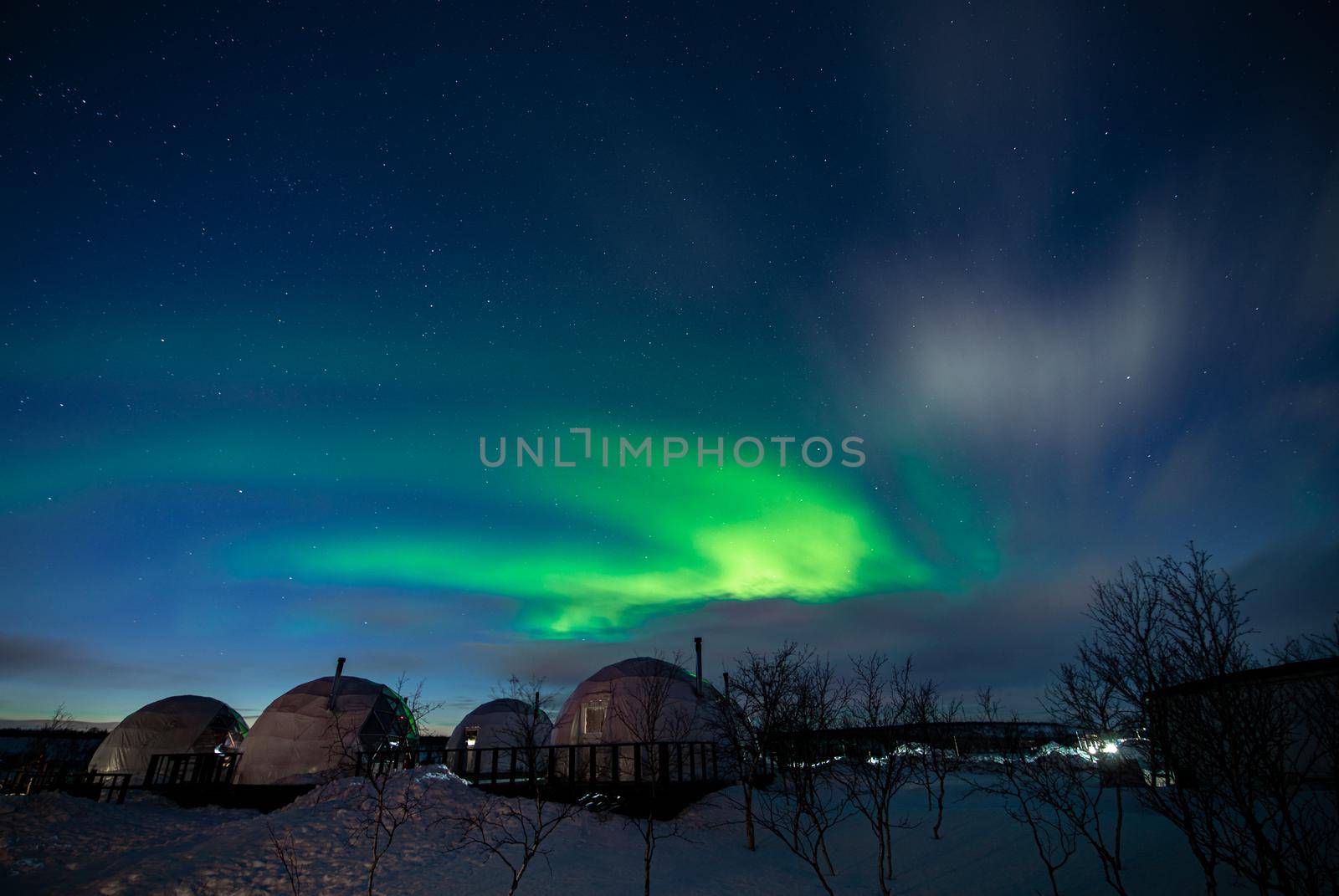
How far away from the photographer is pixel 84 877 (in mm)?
14234

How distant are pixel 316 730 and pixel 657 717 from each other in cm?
1893

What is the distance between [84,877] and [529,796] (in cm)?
1080

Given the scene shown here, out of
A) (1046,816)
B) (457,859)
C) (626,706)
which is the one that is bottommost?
(1046,816)

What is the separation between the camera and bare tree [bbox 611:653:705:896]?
21.0 m

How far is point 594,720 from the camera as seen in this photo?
91.4 feet

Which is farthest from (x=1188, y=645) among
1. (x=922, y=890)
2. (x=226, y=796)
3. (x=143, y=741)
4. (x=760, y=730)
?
(x=143, y=741)

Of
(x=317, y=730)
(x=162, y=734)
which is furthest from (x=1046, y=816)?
(x=162, y=734)

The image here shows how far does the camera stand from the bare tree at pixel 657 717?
2098cm

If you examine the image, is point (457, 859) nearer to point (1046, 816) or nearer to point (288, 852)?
point (288, 852)

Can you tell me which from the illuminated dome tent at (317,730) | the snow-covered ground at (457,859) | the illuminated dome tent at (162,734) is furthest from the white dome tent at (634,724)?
the illuminated dome tent at (162,734)

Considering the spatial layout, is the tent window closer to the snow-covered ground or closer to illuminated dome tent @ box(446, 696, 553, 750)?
the snow-covered ground

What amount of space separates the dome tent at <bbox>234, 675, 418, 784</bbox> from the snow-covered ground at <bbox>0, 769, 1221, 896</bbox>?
23.0 ft

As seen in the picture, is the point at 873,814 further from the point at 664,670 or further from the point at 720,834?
the point at 664,670

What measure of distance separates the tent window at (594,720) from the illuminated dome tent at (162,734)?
2349 cm
